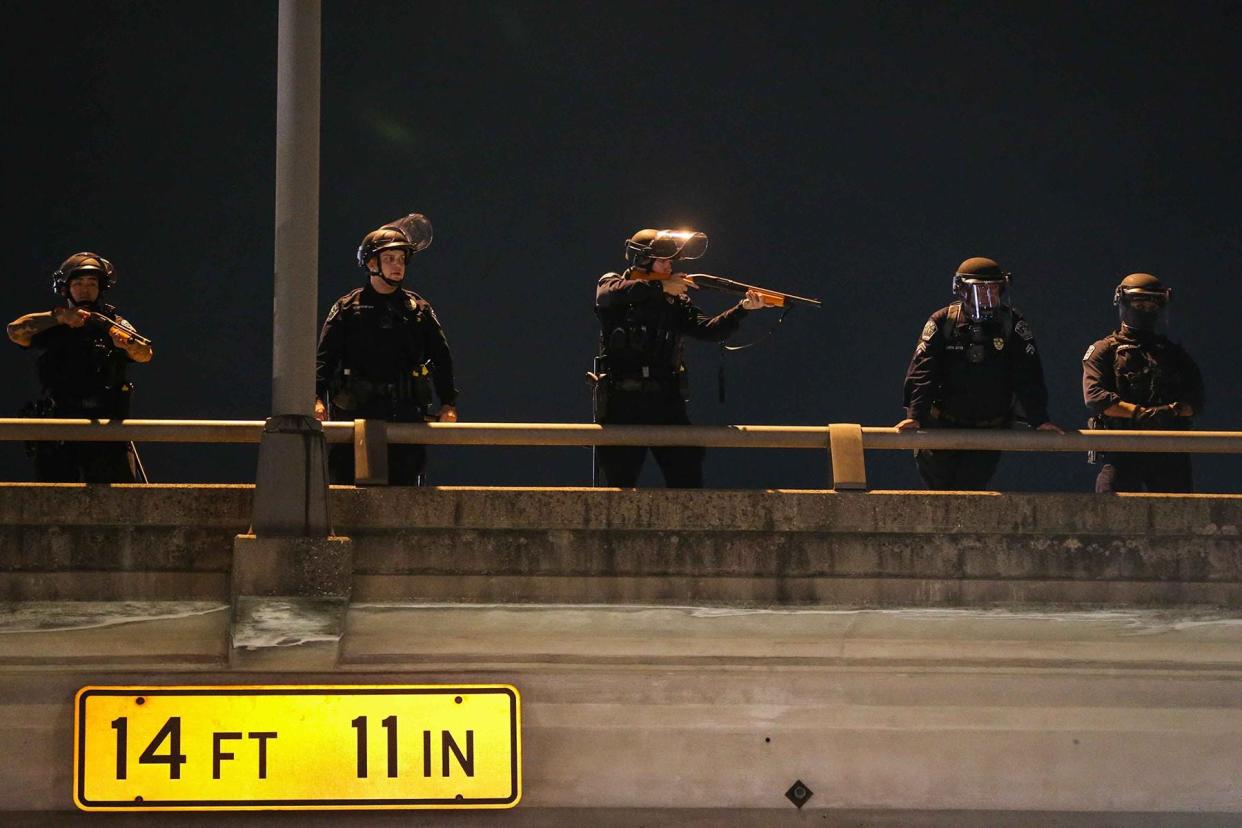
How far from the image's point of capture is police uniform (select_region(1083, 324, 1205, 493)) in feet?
30.8

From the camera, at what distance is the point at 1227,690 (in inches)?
297

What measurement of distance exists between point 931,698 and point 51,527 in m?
4.14

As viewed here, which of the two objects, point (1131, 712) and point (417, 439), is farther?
point (417, 439)

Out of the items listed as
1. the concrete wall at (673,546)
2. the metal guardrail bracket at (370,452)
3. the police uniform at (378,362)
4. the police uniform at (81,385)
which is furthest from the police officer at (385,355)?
the concrete wall at (673,546)

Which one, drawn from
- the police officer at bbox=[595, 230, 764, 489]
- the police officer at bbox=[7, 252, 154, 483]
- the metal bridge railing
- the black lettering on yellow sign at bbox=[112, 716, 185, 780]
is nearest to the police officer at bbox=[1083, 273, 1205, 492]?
the metal bridge railing

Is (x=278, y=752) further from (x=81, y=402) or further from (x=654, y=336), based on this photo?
(x=654, y=336)

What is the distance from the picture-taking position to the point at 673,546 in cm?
775

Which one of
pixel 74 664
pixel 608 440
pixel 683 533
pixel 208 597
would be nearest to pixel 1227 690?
pixel 683 533

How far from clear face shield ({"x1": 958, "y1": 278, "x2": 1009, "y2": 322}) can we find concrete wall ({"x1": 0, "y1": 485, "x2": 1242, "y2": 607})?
70.7 inches

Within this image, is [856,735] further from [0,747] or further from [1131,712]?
[0,747]

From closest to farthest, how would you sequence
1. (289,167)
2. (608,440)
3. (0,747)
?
(0,747) < (289,167) < (608,440)

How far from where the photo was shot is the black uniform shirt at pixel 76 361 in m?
8.83

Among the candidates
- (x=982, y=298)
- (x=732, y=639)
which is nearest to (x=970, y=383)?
(x=982, y=298)

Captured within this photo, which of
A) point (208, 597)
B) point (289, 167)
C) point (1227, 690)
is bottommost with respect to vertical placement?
point (1227, 690)
